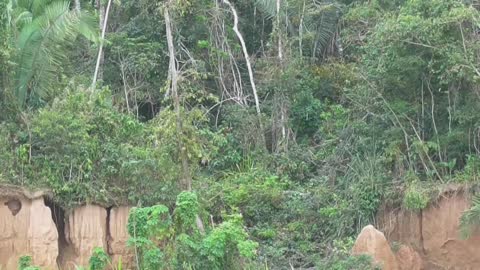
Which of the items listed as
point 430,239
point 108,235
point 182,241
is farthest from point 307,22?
point 182,241

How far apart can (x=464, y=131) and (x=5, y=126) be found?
26.7ft

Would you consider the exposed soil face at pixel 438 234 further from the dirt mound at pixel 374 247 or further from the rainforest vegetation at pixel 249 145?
the dirt mound at pixel 374 247

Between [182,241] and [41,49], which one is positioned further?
[41,49]

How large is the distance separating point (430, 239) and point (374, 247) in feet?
5.48

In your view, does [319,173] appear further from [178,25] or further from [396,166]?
[178,25]

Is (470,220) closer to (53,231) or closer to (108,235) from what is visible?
(108,235)

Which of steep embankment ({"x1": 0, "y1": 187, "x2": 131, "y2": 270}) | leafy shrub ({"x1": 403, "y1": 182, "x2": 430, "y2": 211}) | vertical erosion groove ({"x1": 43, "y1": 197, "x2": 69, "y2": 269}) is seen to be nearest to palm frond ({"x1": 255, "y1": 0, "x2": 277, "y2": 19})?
leafy shrub ({"x1": 403, "y1": 182, "x2": 430, "y2": 211})

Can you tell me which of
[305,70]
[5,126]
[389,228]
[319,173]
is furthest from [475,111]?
[5,126]

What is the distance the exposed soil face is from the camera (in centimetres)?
1280

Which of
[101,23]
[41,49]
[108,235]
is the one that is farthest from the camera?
[101,23]

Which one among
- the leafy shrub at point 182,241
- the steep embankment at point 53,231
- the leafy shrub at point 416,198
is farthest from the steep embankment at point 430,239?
the steep embankment at point 53,231

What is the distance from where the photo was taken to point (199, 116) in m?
12.8

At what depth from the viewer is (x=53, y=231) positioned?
1215 cm

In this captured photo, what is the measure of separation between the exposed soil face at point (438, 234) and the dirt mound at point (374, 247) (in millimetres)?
871
